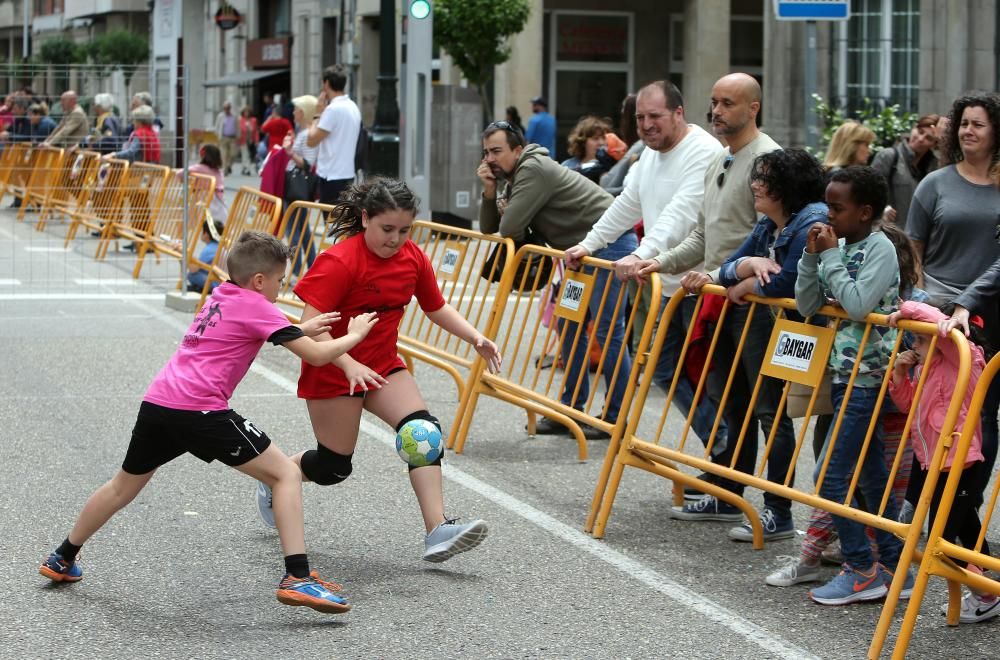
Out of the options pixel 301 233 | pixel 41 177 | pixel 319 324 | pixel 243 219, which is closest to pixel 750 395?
pixel 319 324

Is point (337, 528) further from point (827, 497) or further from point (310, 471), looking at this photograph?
point (827, 497)

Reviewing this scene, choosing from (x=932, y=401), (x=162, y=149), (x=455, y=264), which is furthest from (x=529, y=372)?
(x=162, y=149)

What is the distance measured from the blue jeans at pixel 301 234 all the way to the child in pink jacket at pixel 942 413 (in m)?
6.81

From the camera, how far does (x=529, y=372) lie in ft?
35.8

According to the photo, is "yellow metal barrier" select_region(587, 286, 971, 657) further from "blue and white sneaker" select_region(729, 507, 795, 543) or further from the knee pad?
the knee pad

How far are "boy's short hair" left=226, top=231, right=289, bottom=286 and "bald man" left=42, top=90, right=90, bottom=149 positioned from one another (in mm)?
16803

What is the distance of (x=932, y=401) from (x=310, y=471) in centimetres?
242

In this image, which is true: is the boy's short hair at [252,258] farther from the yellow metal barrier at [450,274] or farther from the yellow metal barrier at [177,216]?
the yellow metal barrier at [177,216]

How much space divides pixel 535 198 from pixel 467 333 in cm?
238

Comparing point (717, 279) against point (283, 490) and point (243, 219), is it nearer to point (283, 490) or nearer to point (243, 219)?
point (283, 490)

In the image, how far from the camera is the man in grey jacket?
28.8 ft

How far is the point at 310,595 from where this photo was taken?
18.1 feet

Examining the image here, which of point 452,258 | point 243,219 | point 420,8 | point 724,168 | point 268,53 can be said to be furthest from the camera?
point 268,53

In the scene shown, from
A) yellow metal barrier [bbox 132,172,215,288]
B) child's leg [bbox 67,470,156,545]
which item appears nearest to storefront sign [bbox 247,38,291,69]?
yellow metal barrier [bbox 132,172,215,288]
